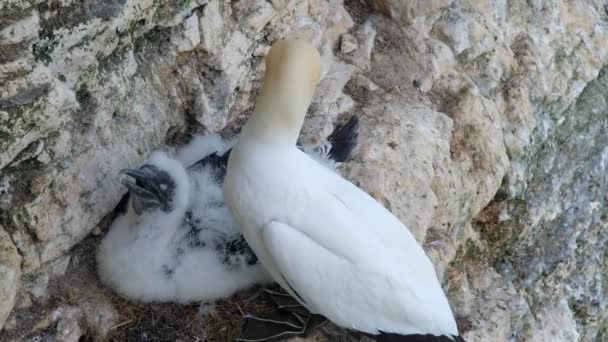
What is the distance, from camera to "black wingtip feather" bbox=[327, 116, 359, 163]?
3.27 metres

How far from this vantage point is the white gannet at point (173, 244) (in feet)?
9.51

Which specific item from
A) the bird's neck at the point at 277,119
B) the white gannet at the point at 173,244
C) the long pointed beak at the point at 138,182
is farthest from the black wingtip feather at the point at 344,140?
the long pointed beak at the point at 138,182

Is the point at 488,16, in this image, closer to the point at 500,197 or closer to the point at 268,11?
the point at 500,197

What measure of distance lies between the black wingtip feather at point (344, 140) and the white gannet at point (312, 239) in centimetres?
62

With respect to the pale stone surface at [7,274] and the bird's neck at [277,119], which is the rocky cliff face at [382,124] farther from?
the bird's neck at [277,119]

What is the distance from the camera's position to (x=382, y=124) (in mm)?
3549

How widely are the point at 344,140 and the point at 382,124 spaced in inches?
11.9

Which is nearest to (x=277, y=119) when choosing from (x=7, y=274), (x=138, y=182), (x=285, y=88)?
(x=285, y=88)

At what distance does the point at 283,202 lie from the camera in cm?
257

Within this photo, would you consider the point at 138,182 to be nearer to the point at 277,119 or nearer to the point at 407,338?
the point at 277,119

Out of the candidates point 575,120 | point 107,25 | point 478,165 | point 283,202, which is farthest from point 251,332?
point 575,120

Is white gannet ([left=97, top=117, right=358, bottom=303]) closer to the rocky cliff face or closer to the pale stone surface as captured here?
the rocky cliff face

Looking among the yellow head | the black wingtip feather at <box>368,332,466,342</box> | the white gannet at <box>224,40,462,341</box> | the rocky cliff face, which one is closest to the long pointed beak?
the rocky cliff face

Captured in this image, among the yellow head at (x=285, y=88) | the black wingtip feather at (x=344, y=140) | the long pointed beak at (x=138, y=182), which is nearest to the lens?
the yellow head at (x=285, y=88)
